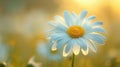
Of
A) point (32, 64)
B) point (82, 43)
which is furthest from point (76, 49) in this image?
point (32, 64)

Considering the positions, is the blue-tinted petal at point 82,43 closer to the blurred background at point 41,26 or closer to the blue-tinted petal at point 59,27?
the blue-tinted petal at point 59,27

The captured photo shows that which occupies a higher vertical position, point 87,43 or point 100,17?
point 100,17

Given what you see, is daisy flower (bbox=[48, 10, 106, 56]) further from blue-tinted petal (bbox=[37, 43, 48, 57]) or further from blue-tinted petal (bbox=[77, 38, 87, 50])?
blue-tinted petal (bbox=[37, 43, 48, 57])

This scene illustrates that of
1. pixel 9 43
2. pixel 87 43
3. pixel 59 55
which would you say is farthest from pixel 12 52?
pixel 87 43

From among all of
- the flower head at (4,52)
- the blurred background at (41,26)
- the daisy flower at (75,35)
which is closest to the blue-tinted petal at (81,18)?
the daisy flower at (75,35)

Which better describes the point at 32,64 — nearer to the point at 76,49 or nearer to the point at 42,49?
the point at 42,49

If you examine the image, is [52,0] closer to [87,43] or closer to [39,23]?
[39,23]
